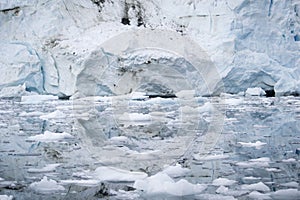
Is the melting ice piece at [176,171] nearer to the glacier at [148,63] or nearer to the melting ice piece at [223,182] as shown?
the melting ice piece at [223,182]

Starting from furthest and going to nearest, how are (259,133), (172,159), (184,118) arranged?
(184,118), (259,133), (172,159)

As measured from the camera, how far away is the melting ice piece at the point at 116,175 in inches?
124

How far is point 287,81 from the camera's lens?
34.7 ft

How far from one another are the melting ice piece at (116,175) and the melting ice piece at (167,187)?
0.16 m

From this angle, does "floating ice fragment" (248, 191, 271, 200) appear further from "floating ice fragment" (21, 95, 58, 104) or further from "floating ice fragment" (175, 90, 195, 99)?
"floating ice fragment" (21, 95, 58, 104)

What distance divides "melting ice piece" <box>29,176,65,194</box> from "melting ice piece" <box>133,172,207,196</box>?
0.50 m

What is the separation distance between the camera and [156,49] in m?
11.0

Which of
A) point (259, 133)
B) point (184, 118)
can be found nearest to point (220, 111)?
point (184, 118)

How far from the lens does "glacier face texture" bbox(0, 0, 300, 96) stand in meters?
10.7

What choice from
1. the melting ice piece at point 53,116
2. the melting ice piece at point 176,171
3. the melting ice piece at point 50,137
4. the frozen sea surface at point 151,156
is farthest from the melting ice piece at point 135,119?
the melting ice piece at point 176,171

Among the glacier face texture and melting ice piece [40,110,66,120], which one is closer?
melting ice piece [40,110,66,120]

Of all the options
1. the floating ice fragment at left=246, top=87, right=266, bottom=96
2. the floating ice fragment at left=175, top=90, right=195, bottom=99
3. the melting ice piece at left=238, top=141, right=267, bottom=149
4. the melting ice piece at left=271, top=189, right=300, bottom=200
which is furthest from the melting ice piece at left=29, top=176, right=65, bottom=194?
the floating ice fragment at left=246, top=87, right=266, bottom=96

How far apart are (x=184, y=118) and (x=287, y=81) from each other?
4.46 metres

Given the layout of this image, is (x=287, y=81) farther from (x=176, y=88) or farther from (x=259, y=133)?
(x=259, y=133)
